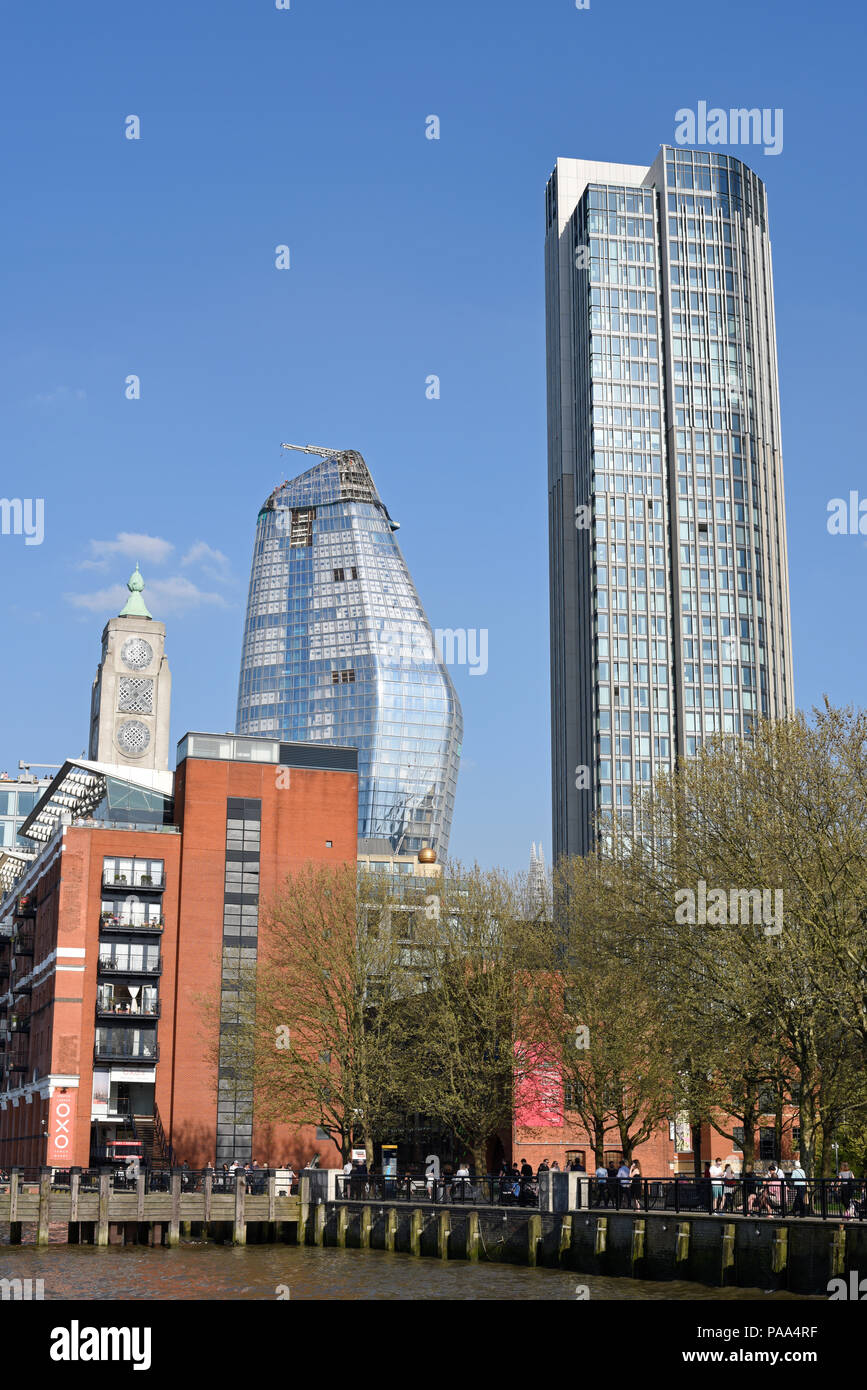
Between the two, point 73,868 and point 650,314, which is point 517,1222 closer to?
point 73,868

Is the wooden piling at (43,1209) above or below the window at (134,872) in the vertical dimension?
below

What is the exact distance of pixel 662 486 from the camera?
527 feet

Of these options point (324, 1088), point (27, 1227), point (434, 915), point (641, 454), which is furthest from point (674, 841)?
Answer: point (641, 454)

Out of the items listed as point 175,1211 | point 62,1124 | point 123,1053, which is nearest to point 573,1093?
point 175,1211

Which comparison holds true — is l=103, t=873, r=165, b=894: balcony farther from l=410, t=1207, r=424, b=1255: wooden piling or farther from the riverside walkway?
l=410, t=1207, r=424, b=1255: wooden piling

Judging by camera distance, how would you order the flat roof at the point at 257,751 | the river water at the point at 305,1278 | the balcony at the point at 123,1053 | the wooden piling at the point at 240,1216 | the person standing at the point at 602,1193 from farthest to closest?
1. the flat roof at the point at 257,751
2. the balcony at the point at 123,1053
3. the wooden piling at the point at 240,1216
4. the person standing at the point at 602,1193
5. the river water at the point at 305,1278

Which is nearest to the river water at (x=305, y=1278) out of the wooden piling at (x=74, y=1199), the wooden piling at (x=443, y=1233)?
the wooden piling at (x=443, y=1233)

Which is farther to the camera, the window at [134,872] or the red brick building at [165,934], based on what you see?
the window at [134,872]

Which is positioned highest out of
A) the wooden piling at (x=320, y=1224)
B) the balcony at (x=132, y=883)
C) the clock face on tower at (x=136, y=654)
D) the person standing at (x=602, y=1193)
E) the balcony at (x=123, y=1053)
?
the clock face on tower at (x=136, y=654)

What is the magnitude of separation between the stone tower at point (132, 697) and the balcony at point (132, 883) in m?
93.5

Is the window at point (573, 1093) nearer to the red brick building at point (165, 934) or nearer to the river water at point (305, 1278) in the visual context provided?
the river water at point (305, 1278)

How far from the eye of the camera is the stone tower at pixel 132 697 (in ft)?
597

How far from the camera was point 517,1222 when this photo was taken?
1917 inches

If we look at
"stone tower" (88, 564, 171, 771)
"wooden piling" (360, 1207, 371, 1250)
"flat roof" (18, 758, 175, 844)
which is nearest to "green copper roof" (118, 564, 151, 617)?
"stone tower" (88, 564, 171, 771)
